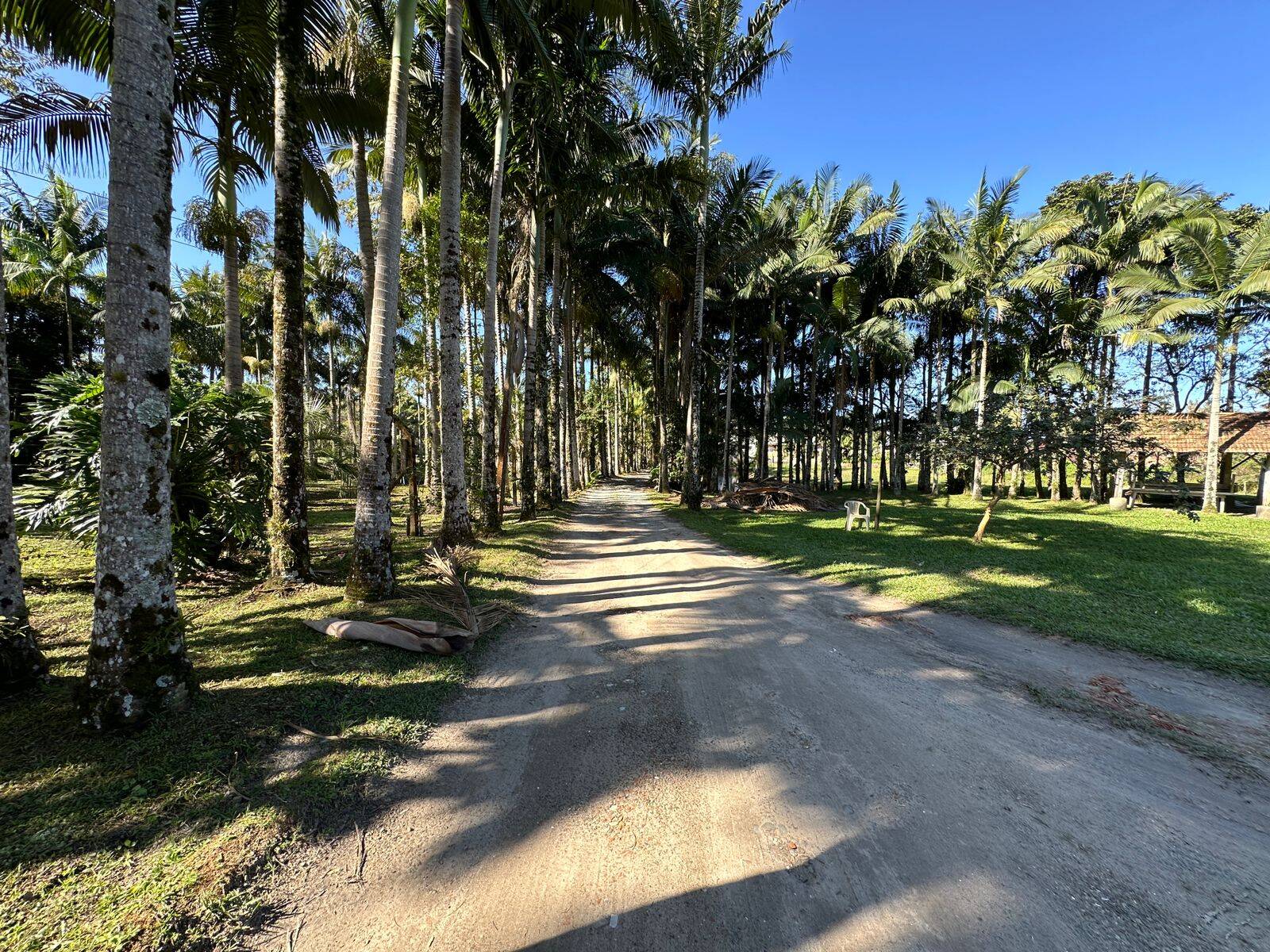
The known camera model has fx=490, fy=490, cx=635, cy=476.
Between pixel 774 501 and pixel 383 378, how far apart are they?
1667cm

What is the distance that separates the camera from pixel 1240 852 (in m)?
2.54

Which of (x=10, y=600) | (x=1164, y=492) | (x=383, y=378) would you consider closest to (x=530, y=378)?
(x=383, y=378)

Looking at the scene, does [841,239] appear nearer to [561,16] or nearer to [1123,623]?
[561,16]

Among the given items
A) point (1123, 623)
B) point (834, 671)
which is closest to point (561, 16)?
point (834, 671)

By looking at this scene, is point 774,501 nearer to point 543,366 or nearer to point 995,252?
point 543,366

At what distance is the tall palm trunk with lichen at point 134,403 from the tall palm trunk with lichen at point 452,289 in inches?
226

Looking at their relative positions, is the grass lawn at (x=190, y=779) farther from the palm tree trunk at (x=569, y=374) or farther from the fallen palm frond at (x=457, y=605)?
the palm tree trunk at (x=569, y=374)

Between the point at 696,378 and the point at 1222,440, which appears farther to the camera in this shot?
the point at 1222,440

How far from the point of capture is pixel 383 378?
635 centimetres

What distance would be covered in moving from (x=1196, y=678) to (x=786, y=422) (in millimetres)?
24334

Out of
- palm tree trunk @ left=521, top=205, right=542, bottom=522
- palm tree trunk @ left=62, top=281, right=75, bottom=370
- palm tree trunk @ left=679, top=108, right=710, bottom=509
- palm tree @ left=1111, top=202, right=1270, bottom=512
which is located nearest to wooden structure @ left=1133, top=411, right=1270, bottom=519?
palm tree @ left=1111, top=202, right=1270, bottom=512

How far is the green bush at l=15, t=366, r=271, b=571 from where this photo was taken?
6.09 metres

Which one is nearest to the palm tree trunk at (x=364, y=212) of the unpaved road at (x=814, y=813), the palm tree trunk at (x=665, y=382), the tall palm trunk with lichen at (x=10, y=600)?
the tall palm trunk with lichen at (x=10, y=600)

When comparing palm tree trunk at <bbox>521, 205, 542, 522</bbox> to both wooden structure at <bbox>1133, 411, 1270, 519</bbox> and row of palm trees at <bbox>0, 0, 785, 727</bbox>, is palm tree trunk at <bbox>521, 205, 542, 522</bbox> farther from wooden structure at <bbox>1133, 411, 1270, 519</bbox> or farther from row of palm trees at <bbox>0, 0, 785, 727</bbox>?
wooden structure at <bbox>1133, 411, 1270, 519</bbox>
